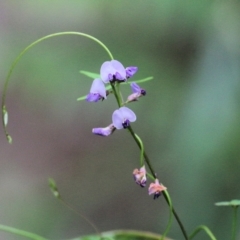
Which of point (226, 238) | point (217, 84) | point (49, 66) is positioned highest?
point (49, 66)

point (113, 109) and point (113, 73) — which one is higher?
point (113, 109)

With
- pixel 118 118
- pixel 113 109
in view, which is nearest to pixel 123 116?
→ pixel 118 118

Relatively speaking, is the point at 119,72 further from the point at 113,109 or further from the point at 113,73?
the point at 113,109

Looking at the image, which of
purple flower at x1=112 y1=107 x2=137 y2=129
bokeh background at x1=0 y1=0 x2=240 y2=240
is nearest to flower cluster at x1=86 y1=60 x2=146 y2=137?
purple flower at x1=112 y1=107 x2=137 y2=129

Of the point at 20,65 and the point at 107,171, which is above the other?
the point at 20,65

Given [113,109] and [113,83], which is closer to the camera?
[113,83]

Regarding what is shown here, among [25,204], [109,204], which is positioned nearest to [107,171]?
[109,204]

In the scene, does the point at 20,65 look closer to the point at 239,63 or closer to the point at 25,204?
the point at 25,204

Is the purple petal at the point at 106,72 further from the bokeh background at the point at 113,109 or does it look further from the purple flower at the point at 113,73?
the bokeh background at the point at 113,109
